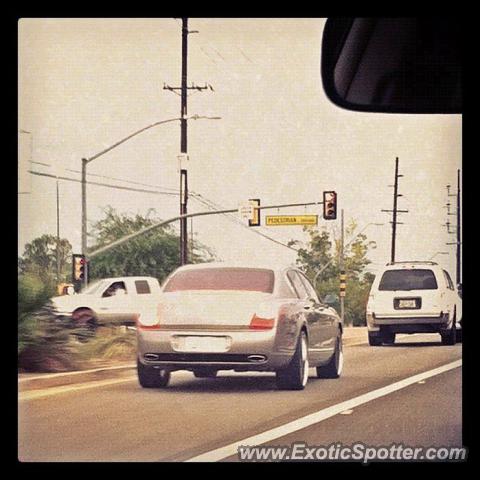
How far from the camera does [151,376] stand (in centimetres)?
1012

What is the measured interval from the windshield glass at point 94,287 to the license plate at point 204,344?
1.81 m

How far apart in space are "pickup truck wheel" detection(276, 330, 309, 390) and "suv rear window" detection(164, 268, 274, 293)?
181 centimetres

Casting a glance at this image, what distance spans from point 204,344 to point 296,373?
149 cm

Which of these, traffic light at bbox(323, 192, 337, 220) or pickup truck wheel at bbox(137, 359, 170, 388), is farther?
pickup truck wheel at bbox(137, 359, 170, 388)

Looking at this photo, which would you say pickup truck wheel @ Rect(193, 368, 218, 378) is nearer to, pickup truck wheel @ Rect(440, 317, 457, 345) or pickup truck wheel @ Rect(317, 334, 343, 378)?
pickup truck wheel @ Rect(317, 334, 343, 378)

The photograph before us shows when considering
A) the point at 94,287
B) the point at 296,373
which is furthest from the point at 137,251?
the point at 296,373

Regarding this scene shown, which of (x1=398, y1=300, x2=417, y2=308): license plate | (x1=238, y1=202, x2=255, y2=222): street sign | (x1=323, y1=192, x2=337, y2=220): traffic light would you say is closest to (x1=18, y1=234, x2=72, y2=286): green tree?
(x1=238, y1=202, x2=255, y2=222): street sign

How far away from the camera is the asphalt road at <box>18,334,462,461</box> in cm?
597

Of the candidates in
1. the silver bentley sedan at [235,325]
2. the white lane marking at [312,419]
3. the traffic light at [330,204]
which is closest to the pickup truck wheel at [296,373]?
the silver bentley sedan at [235,325]

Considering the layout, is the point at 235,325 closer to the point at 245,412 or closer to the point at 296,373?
the point at 245,412
